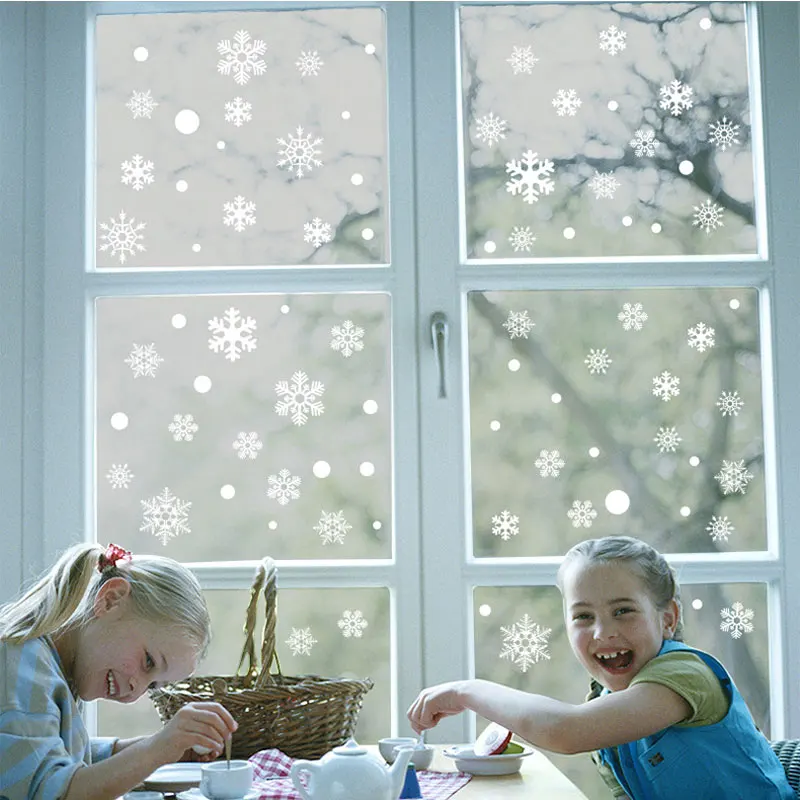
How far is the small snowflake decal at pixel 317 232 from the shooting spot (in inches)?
104

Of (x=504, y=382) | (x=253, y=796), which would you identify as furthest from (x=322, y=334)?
(x=253, y=796)

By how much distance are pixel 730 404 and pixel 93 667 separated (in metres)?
1.52

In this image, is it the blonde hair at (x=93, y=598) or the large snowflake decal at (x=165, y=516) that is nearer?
the blonde hair at (x=93, y=598)

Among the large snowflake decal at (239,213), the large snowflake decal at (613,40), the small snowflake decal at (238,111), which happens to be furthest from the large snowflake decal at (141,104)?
the large snowflake decal at (613,40)

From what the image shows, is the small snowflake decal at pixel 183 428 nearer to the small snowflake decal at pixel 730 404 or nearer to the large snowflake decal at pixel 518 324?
the large snowflake decal at pixel 518 324

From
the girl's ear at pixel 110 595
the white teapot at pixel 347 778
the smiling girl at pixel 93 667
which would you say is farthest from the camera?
the girl's ear at pixel 110 595

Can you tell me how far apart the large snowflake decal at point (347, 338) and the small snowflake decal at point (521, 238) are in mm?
401

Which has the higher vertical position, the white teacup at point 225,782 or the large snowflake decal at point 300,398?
the large snowflake decal at point 300,398

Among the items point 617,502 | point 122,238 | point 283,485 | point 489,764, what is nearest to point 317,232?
point 122,238

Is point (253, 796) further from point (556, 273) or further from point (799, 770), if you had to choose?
point (556, 273)

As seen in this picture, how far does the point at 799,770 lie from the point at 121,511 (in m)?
1.50

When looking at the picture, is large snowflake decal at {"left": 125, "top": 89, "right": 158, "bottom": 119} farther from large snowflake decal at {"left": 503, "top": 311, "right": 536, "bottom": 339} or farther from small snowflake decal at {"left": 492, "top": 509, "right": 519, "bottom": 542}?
small snowflake decal at {"left": 492, "top": 509, "right": 519, "bottom": 542}

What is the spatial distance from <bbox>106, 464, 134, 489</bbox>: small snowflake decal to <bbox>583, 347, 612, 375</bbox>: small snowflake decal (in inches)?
41.8

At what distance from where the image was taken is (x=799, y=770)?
72.6 inches
